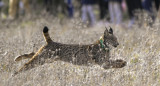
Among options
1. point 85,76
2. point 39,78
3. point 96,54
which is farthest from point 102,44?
point 39,78

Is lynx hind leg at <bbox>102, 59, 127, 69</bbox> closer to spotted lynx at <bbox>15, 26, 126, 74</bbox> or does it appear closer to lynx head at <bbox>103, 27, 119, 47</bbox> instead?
spotted lynx at <bbox>15, 26, 126, 74</bbox>

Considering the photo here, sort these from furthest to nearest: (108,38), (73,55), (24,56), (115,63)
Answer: (108,38) < (24,56) < (115,63) < (73,55)

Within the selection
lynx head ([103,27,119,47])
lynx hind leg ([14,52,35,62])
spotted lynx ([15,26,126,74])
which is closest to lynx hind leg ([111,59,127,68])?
spotted lynx ([15,26,126,74])

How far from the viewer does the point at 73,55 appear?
15.5 ft

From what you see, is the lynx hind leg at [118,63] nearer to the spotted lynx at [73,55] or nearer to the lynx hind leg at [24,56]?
the spotted lynx at [73,55]

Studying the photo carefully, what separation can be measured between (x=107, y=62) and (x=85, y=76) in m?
0.57

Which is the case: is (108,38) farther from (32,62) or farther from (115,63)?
(32,62)

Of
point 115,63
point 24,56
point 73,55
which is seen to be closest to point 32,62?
point 24,56

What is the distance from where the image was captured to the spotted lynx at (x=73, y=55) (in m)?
4.75

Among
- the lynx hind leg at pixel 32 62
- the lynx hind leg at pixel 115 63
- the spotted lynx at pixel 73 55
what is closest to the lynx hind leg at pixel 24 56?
the spotted lynx at pixel 73 55

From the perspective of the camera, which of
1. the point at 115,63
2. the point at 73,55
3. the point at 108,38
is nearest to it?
the point at 73,55

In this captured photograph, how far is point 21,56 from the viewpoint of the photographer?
4906 mm

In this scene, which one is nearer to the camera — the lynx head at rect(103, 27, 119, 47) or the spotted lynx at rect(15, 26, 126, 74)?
the spotted lynx at rect(15, 26, 126, 74)

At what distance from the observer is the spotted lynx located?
4746 mm
